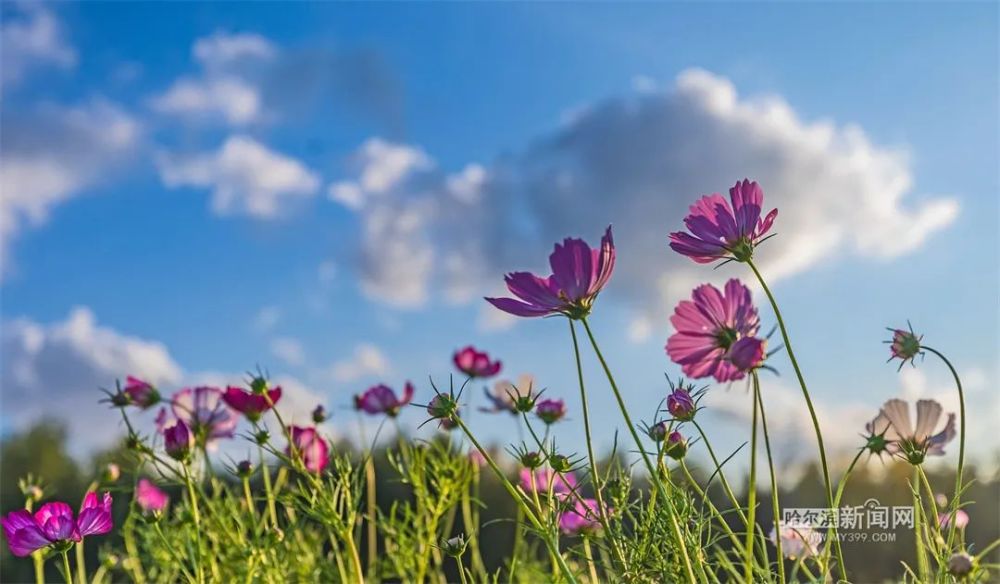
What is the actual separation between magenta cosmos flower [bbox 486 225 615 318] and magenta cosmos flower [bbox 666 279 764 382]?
10 cm

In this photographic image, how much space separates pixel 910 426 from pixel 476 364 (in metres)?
1.15

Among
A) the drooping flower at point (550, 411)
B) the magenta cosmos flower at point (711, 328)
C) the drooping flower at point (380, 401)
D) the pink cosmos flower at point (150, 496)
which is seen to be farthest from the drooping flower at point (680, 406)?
the pink cosmos flower at point (150, 496)

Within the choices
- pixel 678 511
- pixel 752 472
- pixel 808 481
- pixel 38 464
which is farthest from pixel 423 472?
pixel 38 464

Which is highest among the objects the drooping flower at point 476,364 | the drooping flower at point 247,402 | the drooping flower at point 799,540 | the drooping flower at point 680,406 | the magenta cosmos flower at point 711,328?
the drooping flower at point 476,364

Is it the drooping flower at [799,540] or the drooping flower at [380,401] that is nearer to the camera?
the drooping flower at [799,540]

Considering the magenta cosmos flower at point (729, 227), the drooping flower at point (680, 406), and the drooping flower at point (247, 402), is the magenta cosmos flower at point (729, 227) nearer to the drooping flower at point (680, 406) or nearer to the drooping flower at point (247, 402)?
the drooping flower at point (680, 406)

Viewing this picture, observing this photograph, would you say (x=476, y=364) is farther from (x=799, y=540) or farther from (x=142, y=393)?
(x=799, y=540)

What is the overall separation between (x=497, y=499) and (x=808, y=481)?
4.61 ft

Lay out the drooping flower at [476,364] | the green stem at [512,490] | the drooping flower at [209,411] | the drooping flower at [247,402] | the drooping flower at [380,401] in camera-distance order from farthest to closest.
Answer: the drooping flower at [476,364] → the drooping flower at [380,401] → the drooping flower at [209,411] → the drooping flower at [247,402] → the green stem at [512,490]

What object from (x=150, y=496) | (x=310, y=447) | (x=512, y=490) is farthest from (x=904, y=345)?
(x=150, y=496)

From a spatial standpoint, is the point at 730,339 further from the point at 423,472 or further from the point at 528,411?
the point at 423,472

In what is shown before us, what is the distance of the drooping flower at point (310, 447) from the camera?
148 cm

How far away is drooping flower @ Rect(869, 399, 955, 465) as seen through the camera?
3.34 ft

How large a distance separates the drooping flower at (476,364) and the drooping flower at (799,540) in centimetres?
92
